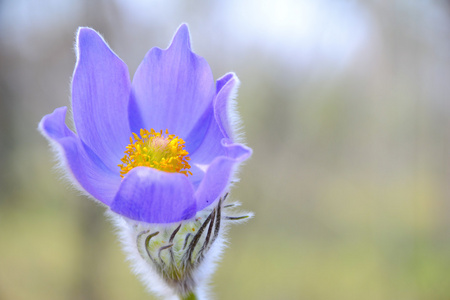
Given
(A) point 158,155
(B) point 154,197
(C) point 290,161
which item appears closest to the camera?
(B) point 154,197

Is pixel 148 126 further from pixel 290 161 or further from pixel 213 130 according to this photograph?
pixel 290 161

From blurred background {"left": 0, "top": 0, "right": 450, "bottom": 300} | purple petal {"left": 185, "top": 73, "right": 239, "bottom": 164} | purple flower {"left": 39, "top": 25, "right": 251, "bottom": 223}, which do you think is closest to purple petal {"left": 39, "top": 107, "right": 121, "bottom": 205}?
purple flower {"left": 39, "top": 25, "right": 251, "bottom": 223}

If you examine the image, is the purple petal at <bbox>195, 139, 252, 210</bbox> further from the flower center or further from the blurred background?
the blurred background

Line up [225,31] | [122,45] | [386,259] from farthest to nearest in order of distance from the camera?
1. [386,259]
2. [225,31]
3. [122,45]

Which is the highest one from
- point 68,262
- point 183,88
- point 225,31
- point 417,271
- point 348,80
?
point 225,31

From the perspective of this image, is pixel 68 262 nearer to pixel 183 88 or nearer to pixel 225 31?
pixel 225 31

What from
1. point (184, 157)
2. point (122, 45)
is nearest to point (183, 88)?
point (184, 157)

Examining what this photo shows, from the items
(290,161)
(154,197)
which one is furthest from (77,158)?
(290,161)
